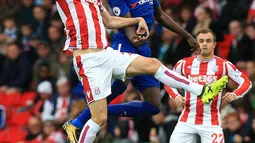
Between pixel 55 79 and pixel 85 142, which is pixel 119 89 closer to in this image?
pixel 85 142

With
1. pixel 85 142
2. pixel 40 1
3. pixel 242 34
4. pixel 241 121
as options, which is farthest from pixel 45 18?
pixel 85 142

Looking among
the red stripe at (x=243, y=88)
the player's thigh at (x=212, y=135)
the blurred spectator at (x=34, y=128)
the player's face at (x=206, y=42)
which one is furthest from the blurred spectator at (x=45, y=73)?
the red stripe at (x=243, y=88)

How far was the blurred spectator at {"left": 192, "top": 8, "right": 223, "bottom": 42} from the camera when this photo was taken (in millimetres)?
16125

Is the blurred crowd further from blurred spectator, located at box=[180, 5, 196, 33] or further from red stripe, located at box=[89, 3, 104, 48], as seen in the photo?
red stripe, located at box=[89, 3, 104, 48]

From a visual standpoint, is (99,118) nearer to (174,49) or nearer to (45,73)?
(174,49)

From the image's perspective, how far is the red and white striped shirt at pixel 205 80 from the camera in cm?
1156

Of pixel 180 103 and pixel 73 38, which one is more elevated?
pixel 73 38

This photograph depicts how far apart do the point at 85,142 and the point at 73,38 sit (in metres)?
1.24

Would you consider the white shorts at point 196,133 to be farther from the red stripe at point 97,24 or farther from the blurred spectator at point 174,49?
the blurred spectator at point 174,49

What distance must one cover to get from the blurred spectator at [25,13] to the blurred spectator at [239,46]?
5.77 metres

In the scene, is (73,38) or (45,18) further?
Answer: (45,18)

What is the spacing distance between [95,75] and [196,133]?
2.24 meters

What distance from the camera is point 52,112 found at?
17141 millimetres

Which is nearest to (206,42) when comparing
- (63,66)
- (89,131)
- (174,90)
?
(174,90)
